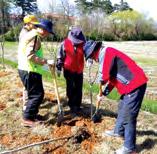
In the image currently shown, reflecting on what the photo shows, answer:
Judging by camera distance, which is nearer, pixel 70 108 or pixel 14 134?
pixel 14 134

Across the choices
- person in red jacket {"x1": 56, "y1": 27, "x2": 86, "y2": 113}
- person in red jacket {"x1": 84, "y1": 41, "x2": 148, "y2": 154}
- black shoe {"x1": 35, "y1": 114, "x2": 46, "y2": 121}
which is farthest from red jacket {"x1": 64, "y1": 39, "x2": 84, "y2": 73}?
person in red jacket {"x1": 84, "y1": 41, "x2": 148, "y2": 154}

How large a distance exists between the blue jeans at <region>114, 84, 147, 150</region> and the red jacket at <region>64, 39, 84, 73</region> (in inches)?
61.3

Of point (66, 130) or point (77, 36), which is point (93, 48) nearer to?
point (77, 36)

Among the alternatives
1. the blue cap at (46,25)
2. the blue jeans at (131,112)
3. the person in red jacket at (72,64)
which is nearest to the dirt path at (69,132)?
the person in red jacket at (72,64)

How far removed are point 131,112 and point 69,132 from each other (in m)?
1.48

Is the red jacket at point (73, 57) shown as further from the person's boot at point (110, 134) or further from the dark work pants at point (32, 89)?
the person's boot at point (110, 134)

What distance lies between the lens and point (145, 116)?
27.5ft

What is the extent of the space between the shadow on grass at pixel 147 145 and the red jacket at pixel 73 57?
6.08ft

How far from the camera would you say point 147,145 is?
22.2ft

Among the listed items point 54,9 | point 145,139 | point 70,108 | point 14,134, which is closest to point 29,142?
point 14,134

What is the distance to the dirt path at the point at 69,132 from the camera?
6.72 m

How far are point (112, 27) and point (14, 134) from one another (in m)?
46.6

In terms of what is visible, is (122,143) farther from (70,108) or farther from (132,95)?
(70,108)

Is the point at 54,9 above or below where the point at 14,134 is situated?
above
